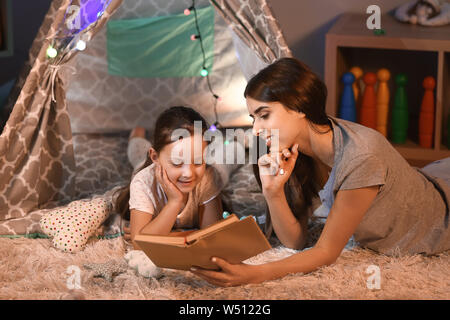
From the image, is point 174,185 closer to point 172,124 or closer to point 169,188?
point 169,188

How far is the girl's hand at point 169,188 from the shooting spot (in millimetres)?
1773

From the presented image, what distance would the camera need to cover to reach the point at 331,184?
168 cm

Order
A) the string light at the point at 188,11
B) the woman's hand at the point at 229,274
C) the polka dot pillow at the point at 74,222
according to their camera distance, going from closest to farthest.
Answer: the woman's hand at the point at 229,274 → the polka dot pillow at the point at 74,222 → the string light at the point at 188,11

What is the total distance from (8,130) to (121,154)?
629 mm

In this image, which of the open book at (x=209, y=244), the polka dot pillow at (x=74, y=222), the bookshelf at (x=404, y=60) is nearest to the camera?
the open book at (x=209, y=244)

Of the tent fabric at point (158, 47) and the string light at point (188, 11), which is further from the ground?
the string light at point (188, 11)

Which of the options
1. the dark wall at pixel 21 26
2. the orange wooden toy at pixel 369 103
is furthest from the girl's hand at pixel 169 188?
the dark wall at pixel 21 26

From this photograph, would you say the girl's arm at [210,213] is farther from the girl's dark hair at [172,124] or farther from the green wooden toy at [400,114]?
the green wooden toy at [400,114]

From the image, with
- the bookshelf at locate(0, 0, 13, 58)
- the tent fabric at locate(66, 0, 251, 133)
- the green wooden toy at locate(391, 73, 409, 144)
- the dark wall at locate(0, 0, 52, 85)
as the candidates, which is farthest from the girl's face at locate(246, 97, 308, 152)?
the dark wall at locate(0, 0, 52, 85)

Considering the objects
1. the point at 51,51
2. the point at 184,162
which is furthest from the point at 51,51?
the point at 184,162

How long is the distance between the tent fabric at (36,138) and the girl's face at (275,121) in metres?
0.70

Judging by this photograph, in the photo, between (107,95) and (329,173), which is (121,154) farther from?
(329,173)

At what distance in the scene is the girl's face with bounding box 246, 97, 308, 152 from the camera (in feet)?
5.32
